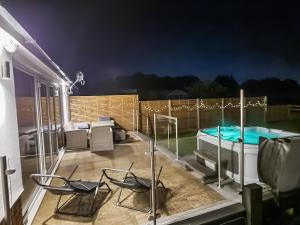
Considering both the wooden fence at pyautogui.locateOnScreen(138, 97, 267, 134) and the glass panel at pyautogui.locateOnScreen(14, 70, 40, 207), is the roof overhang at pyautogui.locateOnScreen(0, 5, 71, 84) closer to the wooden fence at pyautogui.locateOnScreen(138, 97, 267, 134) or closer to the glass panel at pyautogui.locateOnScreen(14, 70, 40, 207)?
the glass panel at pyautogui.locateOnScreen(14, 70, 40, 207)

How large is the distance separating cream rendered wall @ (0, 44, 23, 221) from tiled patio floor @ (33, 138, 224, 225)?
0.80m

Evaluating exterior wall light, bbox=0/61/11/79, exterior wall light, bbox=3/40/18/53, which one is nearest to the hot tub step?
exterior wall light, bbox=0/61/11/79

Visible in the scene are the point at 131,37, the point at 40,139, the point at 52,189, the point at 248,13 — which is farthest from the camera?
the point at 131,37

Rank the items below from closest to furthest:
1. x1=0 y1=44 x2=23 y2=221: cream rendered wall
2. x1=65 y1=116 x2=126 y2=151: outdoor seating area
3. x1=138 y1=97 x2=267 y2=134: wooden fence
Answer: x1=0 y1=44 x2=23 y2=221: cream rendered wall, x1=65 y1=116 x2=126 y2=151: outdoor seating area, x1=138 y1=97 x2=267 y2=134: wooden fence

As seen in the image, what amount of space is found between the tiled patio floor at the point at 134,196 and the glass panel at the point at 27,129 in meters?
0.45

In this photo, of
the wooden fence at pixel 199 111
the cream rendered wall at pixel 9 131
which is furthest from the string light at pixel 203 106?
the cream rendered wall at pixel 9 131

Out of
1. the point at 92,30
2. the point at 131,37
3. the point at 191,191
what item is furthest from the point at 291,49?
the point at 191,191

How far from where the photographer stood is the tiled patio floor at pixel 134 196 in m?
3.14

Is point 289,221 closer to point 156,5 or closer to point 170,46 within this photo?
point 156,5

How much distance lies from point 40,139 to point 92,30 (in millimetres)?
11894

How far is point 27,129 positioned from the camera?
12.5 ft

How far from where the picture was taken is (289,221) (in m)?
4.05

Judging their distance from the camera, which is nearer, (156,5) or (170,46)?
(156,5)

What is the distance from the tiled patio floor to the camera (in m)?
3.14
